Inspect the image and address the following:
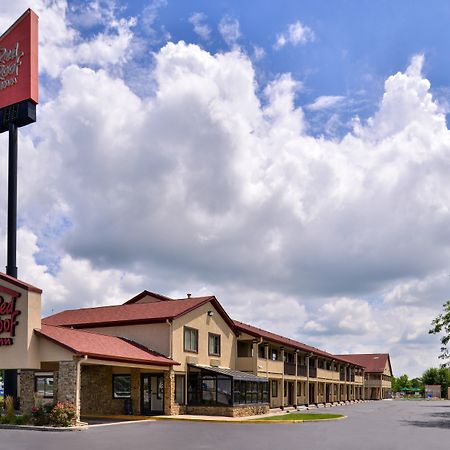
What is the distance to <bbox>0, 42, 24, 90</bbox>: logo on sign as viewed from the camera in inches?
1590

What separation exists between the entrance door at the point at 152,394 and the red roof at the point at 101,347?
1.35 meters

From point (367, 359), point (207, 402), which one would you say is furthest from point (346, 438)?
point (367, 359)

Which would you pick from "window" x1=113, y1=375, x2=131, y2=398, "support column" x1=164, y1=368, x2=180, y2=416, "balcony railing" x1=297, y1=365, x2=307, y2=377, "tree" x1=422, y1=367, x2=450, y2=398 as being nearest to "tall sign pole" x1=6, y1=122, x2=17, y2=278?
"window" x1=113, y1=375, x2=131, y2=398

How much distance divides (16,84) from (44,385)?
19.0m

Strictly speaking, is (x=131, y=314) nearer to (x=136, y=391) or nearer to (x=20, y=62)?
(x=136, y=391)

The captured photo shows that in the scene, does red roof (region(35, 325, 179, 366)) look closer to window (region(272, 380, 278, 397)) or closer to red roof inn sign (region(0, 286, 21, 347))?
red roof inn sign (region(0, 286, 21, 347))

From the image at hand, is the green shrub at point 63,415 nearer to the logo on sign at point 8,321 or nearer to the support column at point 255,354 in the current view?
the logo on sign at point 8,321

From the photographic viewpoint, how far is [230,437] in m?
23.1

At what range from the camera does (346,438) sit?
22.8m

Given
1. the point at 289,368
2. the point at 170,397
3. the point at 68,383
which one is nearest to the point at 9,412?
the point at 68,383

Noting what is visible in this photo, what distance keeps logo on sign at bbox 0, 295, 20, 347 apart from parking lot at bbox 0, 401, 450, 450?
15.4ft

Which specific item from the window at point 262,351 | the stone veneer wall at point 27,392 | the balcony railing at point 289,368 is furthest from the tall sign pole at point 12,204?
the balcony railing at point 289,368

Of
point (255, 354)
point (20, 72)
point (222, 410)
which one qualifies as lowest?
point (222, 410)

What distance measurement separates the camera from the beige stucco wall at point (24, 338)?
27.7m
